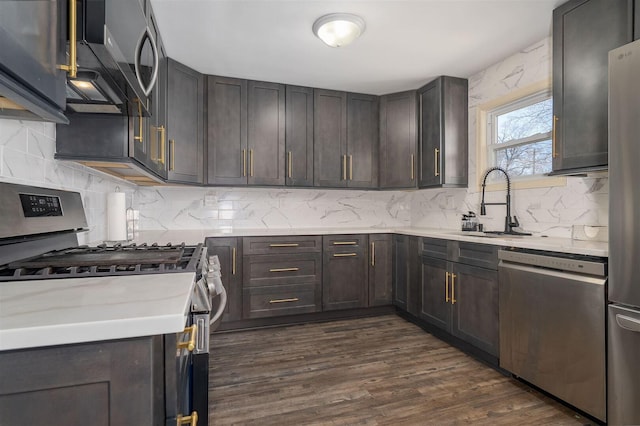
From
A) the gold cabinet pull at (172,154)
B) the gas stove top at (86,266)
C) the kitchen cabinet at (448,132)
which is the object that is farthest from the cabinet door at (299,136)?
the gas stove top at (86,266)

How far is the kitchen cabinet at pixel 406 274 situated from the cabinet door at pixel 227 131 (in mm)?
1746

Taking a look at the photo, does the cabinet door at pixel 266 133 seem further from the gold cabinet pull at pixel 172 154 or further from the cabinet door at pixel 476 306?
the cabinet door at pixel 476 306

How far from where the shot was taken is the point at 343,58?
2.89m

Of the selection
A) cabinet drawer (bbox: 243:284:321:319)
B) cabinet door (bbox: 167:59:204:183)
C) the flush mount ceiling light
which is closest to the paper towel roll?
cabinet door (bbox: 167:59:204:183)

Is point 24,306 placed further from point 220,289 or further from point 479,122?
point 479,122

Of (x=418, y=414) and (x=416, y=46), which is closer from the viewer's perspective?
(x=418, y=414)

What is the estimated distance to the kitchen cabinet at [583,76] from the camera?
73.9 inches

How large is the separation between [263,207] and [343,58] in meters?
1.75

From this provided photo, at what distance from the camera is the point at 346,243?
340cm

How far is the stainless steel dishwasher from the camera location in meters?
1.67

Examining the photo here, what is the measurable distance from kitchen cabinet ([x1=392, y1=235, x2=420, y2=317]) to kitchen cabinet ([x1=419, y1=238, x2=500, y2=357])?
0.12 meters

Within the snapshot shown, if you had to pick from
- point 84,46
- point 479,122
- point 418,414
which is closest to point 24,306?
point 84,46

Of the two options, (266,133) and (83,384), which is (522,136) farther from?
(83,384)

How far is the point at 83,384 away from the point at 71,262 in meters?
0.66
